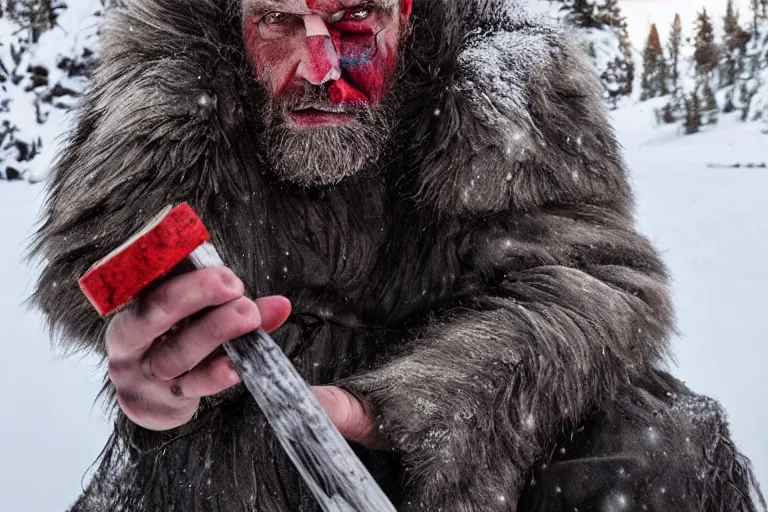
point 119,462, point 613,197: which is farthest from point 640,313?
point 119,462

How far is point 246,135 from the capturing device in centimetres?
115

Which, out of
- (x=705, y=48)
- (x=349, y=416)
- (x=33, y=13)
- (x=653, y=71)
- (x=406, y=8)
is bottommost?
(x=653, y=71)

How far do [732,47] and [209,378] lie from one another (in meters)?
6.60

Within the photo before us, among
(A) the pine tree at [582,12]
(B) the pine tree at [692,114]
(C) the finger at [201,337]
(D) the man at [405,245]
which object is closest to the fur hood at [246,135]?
(D) the man at [405,245]

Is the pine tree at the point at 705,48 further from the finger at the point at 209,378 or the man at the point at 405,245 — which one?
the finger at the point at 209,378

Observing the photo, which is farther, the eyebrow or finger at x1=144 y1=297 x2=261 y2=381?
the eyebrow

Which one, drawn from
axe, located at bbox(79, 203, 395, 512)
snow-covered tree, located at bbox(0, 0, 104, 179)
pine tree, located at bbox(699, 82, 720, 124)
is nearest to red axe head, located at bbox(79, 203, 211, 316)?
axe, located at bbox(79, 203, 395, 512)

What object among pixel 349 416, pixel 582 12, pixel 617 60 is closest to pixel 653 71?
pixel 617 60

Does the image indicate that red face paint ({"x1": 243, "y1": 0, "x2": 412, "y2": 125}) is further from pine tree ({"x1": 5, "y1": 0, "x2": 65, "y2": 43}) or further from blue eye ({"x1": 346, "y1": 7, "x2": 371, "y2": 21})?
pine tree ({"x1": 5, "y1": 0, "x2": 65, "y2": 43})

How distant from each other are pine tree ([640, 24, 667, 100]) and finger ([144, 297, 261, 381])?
7452 mm

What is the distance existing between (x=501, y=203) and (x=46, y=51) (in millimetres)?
4137

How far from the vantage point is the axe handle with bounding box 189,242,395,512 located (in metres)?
0.64

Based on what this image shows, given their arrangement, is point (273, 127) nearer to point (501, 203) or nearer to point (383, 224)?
point (383, 224)

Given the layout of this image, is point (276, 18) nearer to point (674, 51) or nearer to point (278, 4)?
point (278, 4)
